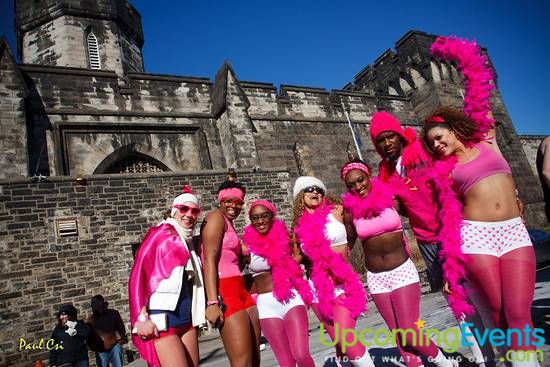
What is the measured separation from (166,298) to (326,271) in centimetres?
142

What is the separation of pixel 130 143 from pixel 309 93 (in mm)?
8509

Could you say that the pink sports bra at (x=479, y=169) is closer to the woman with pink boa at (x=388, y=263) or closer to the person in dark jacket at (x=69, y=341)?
the woman with pink boa at (x=388, y=263)

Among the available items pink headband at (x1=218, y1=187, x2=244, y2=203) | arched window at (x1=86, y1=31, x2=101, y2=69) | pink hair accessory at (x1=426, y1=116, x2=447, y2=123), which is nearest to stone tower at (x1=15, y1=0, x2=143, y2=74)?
arched window at (x1=86, y1=31, x2=101, y2=69)

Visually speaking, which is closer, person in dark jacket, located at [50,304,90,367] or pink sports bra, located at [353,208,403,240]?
pink sports bra, located at [353,208,403,240]

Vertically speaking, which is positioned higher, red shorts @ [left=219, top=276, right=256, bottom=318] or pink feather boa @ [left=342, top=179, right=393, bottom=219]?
pink feather boa @ [left=342, top=179, right=393, bottom=219]

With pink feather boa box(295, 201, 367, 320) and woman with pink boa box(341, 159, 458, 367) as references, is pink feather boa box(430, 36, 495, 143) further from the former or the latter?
pink feather boa box(295, 201, 367, 320)

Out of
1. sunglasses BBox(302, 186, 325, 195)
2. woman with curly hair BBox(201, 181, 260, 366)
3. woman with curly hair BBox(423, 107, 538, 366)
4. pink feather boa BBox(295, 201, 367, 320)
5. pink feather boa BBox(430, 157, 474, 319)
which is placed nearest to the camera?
woman with curly hair BBox(423, 107, 538, 366)

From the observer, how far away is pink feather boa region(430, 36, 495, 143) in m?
2.38

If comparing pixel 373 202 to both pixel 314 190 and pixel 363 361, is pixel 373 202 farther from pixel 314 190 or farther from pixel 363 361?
pixel 363 361

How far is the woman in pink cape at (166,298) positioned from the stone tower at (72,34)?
14.8 meters

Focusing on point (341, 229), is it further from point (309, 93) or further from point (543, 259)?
point (309, 93)

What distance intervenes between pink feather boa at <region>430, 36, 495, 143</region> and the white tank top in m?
1.36

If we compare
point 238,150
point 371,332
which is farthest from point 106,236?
point 371,332

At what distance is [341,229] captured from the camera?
10.4ft
